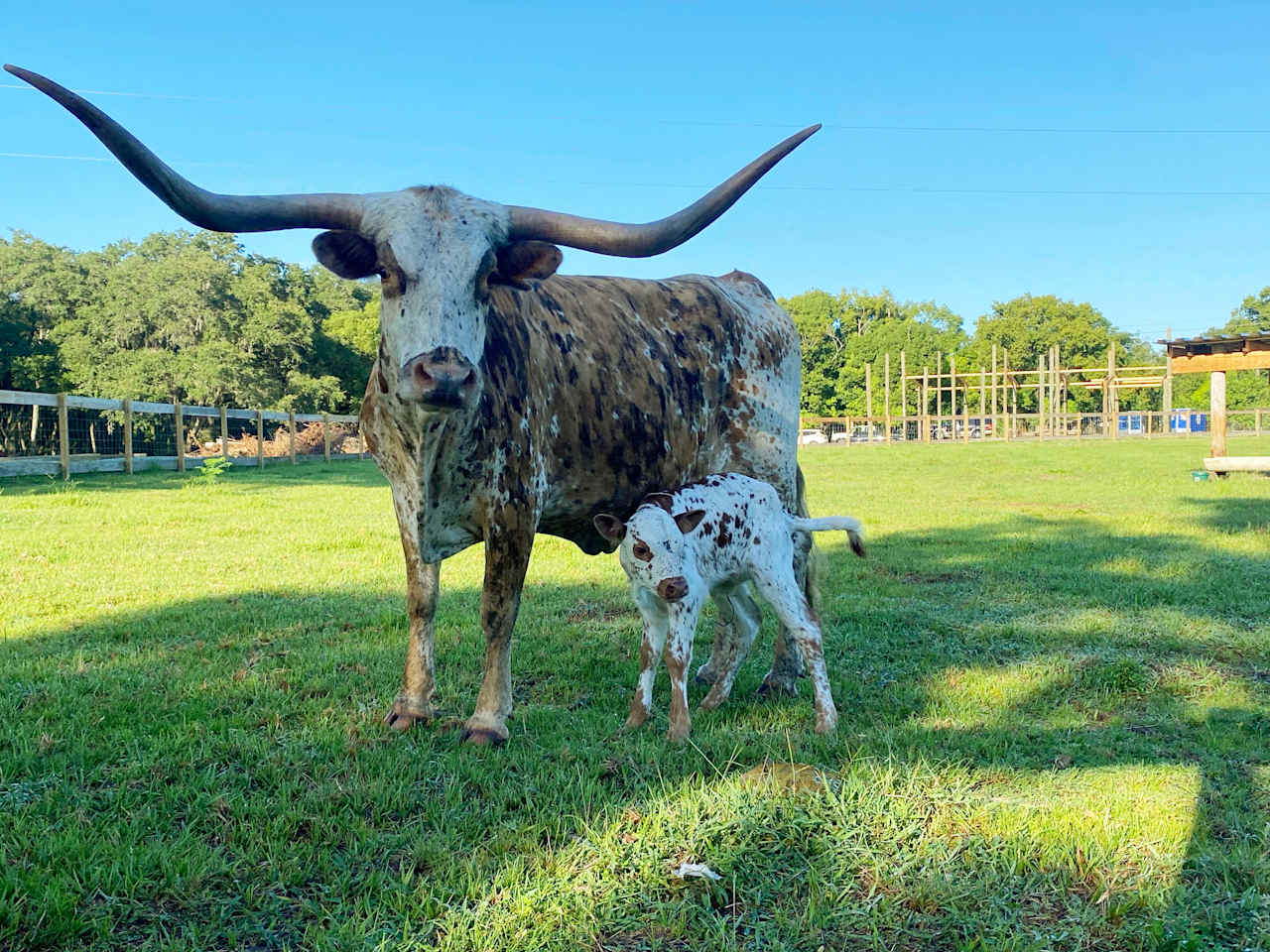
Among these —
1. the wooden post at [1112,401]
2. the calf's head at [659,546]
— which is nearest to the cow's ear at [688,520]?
the calf's head at [659,546]

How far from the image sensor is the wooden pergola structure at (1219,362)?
706 inches

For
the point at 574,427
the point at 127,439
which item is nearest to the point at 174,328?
the point at 127,439

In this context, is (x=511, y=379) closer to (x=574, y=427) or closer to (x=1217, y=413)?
(x=574, y=427)

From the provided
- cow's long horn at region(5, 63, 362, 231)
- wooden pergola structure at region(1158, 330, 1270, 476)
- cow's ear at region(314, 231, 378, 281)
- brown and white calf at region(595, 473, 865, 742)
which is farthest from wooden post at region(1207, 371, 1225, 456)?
cow's long horn at region(5, 63, 362, 231)

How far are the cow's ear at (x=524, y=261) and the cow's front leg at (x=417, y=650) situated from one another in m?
1.23

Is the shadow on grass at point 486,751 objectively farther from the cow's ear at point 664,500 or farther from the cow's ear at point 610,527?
the cow's ear at point 664,500

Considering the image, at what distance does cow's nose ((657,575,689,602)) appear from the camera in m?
3.96

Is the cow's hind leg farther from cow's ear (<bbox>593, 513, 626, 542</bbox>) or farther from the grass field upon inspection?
cow's ear (<bbox>593, 513, 626, 542</bbox>)

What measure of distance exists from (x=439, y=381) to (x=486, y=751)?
1.54 meters

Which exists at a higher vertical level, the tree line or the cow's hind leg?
the tree line

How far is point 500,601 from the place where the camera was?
13.7 ft

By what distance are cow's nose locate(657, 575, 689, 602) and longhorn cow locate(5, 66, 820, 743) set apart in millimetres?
630

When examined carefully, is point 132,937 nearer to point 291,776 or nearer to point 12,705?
point 291,776

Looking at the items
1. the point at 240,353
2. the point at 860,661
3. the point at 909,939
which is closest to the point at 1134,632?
the point at 860,661
